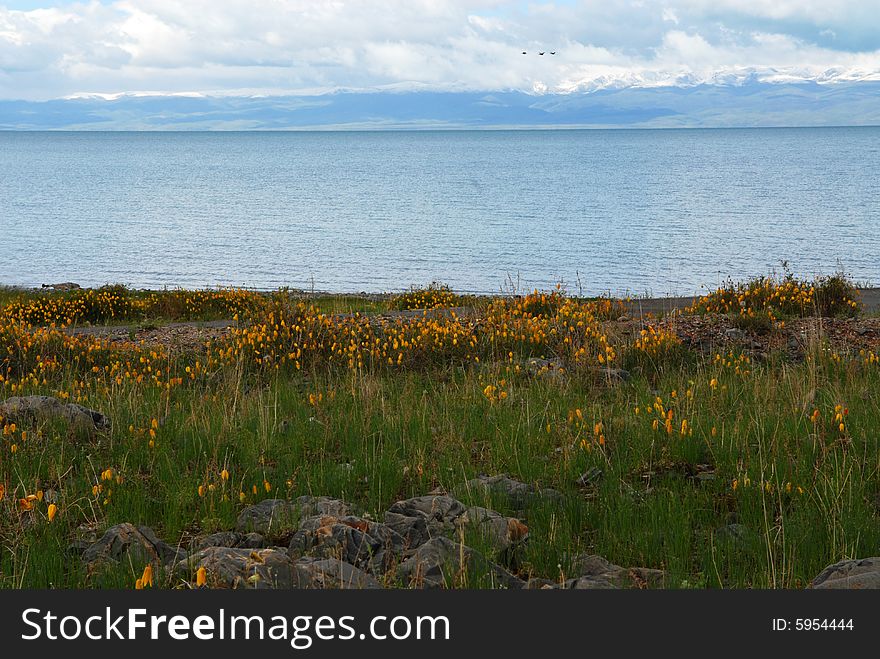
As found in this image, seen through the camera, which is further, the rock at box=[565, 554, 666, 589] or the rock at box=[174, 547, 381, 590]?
the rock at box=[565, 554, 666, 589]

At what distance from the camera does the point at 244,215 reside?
242 ft

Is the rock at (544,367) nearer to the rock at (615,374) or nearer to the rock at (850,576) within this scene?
the rock at (615,374)

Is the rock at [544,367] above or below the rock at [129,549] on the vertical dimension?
below

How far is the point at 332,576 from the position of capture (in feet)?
13.8

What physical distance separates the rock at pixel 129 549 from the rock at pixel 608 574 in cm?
215

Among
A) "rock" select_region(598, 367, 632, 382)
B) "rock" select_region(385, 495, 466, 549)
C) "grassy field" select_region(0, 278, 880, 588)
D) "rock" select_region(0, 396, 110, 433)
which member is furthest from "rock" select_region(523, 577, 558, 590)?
"rock" select_region(598, 367, 632, 382)

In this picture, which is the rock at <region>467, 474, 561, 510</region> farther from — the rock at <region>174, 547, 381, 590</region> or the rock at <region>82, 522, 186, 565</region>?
the rock at <region>82, 522, 186, 565</region>

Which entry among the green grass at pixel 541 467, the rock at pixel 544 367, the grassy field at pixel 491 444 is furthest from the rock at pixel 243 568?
the rock at pixel 544 367

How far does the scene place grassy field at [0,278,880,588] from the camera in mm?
4961

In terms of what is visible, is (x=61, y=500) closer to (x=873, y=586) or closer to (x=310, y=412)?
(x=310, y=412)

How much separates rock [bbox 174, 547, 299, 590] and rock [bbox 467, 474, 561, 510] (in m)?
1.68

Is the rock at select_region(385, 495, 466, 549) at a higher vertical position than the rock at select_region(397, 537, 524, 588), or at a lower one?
lower

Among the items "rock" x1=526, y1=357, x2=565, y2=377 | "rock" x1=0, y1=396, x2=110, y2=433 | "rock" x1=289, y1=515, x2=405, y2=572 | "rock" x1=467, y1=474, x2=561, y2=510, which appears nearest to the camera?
"rock" x1=289, y1=515, x2=405, y2=572

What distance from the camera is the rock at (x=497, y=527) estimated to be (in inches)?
192
